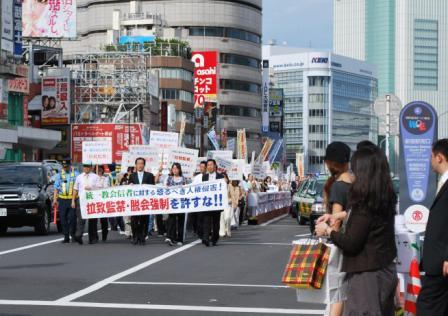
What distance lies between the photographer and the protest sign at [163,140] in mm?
34594

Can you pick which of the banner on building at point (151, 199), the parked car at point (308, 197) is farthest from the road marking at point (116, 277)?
the parked car at point (308, 197)

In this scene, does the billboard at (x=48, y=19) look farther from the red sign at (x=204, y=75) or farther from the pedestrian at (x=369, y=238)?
the pedestrian at (x=369, y=238)

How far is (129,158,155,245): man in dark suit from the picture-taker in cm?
2325

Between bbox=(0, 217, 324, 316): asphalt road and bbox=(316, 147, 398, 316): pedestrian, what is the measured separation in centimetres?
494

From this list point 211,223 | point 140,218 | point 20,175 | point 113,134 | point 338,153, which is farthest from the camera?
point 113,134

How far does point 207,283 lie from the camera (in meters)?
15.0

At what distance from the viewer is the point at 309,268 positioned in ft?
24.2

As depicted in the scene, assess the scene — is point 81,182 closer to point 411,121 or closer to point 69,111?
point 411,121

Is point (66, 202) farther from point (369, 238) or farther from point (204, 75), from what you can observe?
point (204, 75)

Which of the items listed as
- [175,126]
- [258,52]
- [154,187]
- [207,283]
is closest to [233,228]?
[154,187]

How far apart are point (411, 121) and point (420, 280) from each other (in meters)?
13.4

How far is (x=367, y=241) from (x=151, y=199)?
56.7ft

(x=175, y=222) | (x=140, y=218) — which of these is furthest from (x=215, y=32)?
(x=175, y=222)

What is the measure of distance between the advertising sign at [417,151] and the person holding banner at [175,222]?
497cm
